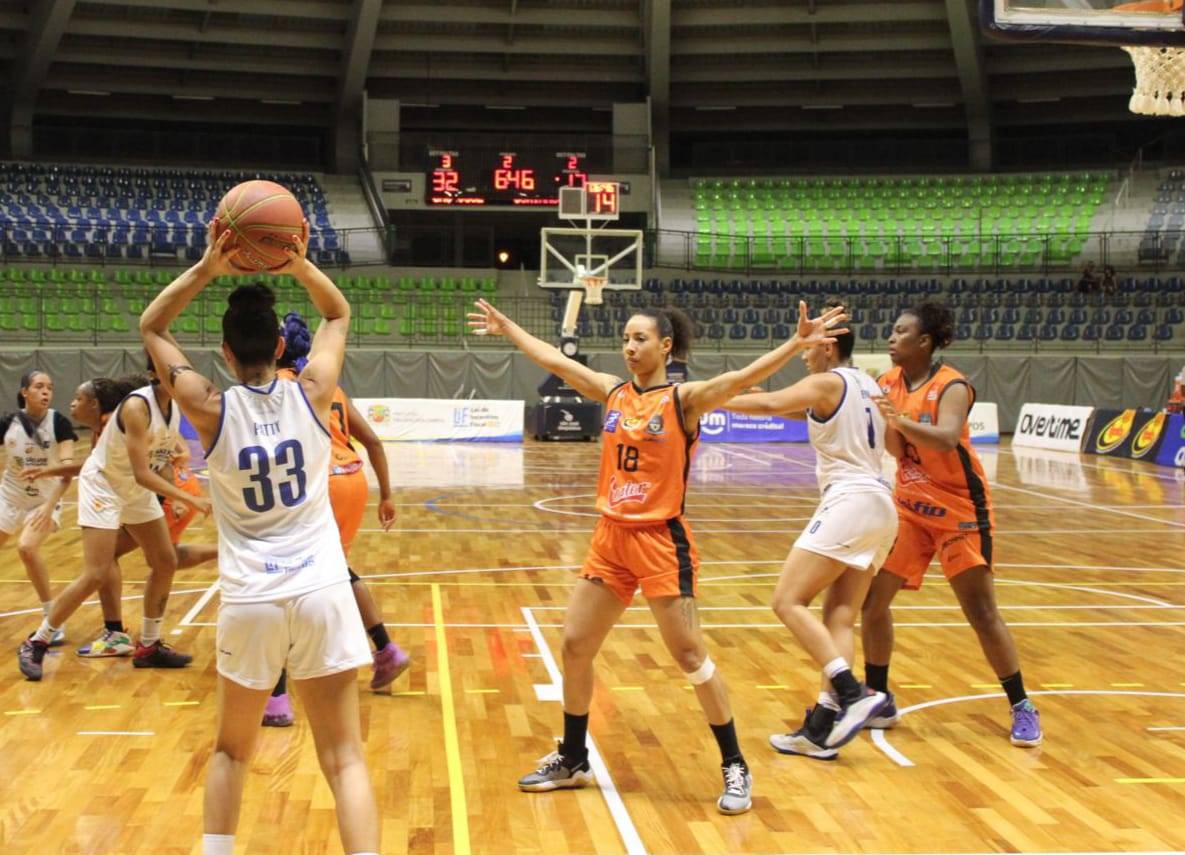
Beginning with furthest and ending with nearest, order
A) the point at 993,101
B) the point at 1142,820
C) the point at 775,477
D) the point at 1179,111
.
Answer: the point at 993,101
the point at 775,477
the point at 1179,111
the point at 1142,820

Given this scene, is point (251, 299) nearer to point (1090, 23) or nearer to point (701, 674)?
point (701, 674)

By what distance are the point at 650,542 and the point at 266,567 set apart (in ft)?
5.50

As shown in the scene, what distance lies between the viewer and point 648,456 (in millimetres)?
4613

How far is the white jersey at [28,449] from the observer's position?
724cm

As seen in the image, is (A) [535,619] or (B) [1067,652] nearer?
(B) [1067,652]

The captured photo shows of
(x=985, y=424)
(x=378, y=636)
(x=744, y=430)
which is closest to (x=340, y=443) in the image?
(x=378, y=636)

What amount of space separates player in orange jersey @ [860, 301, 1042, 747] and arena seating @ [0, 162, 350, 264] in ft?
84.9

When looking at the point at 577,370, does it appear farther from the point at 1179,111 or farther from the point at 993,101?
the point at 993,101

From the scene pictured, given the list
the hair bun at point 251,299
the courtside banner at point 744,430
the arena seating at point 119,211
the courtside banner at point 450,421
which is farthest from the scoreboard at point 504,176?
the hair bun at point 251,299

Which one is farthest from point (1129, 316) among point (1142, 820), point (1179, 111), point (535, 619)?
point (1142, 820)

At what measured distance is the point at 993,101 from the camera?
34000mm

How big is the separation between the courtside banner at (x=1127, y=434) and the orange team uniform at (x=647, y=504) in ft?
60.6

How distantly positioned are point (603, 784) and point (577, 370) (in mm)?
1639

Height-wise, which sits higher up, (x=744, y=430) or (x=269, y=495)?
(x=269, y=495)
